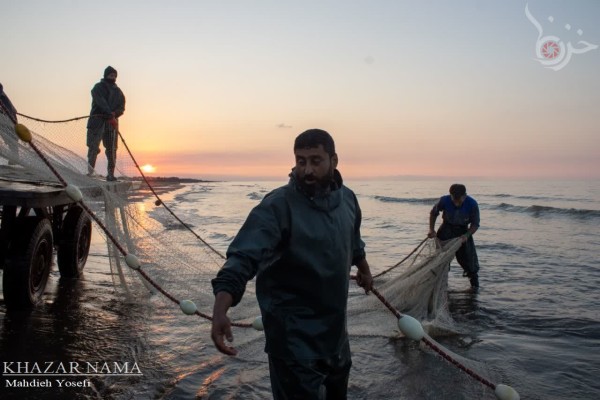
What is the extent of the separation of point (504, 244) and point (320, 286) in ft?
49.5

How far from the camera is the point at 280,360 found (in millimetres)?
2115

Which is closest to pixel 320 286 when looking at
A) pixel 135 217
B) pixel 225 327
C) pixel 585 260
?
pixel 225 327

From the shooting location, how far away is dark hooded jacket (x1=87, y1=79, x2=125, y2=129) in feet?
24.2

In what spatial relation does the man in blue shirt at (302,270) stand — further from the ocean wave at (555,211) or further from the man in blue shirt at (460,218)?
the ocean wave at (555,211)

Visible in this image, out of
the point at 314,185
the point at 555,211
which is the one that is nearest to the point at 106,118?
the point at 314,185

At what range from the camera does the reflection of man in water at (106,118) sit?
741 cm

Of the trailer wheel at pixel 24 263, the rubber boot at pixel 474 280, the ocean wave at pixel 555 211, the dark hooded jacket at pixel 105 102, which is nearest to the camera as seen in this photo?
the trailer wheel at pixel 24 263

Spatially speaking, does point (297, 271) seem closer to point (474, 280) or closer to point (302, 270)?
point (302, 270)

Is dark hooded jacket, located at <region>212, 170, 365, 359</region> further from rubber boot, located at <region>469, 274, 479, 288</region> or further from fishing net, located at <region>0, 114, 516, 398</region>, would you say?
rubber boot, located at <region>469, 274, 479, 288</region>

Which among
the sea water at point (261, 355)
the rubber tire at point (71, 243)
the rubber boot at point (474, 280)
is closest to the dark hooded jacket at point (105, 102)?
the rubber tire at point (71, 243)

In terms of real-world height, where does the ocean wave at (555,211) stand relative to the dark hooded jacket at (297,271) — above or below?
below

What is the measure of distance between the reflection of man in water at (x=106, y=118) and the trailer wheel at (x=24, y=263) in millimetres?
2152

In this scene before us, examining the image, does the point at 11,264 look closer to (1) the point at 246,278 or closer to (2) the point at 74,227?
(2) the point at 74,227

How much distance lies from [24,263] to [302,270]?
4.17 metres
